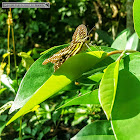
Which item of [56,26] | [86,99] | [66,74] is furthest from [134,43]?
[56,26]

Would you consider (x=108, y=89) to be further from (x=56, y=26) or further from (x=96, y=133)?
(x=56, y=26)

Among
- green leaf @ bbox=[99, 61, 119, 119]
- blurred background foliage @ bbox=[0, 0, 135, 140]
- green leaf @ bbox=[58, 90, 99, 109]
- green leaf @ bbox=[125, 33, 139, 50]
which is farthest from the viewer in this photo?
blurred background foliage @ bbox=[0, 0, 135, 140]

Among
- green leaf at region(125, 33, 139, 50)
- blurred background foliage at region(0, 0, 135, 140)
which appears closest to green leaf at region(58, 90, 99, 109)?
green leaf at region(125, 33, 139, 50)

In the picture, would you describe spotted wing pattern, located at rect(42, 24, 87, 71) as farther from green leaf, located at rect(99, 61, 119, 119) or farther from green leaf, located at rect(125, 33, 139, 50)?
green leaf, located at rect(125, 33, 139, 50)

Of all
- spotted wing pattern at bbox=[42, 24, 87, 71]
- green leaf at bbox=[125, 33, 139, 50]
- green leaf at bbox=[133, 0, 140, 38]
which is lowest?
green leaf at bbox=[125, 33, 139, 50]

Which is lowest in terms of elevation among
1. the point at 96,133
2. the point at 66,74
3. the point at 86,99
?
the point at 96,133

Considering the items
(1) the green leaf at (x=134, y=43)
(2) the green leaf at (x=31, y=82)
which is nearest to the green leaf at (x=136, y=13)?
(2) the green leaf at (x=31, y=82)

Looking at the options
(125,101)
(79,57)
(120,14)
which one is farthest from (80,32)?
(120,14)
